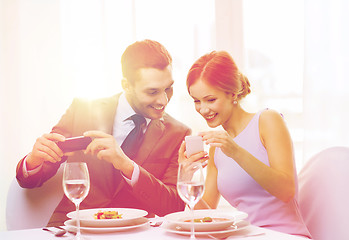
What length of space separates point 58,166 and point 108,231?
730 millimetres

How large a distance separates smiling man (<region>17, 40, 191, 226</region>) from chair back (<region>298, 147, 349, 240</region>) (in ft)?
1.89

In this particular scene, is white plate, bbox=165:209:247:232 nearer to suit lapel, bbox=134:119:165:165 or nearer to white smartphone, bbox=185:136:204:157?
white smartphone, bbox=185:136:204:157

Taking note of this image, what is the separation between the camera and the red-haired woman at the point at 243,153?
192 centimetres

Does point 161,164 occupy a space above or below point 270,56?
below

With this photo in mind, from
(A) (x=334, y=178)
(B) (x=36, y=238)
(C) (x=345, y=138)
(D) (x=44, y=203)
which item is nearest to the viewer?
(B) (x=36, y=238)

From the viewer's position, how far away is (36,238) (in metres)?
1.43

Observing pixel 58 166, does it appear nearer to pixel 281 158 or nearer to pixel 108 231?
pixel 108 231

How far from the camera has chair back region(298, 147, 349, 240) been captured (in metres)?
1.80

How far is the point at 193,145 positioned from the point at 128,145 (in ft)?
1.15

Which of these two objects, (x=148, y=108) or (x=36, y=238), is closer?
(x=36, y=238)

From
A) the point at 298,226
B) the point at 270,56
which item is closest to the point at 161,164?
the point at 298,226

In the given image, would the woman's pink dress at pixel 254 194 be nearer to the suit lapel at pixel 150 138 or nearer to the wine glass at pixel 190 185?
the suit lapel at pixel 150 138

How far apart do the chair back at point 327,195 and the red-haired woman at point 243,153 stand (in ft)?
0.19

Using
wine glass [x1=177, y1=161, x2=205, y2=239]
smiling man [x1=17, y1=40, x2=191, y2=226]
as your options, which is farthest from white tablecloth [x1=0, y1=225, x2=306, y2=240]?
smiling man [x1=17, y1=40, x2=191, y2=226]
